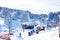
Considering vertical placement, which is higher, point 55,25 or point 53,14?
point 53,14

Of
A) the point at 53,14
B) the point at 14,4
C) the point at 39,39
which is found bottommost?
the point at 39,39

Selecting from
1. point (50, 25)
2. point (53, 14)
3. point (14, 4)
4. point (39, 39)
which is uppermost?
point (14, 4)

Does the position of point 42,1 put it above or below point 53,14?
above

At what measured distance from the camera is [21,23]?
4.33ft

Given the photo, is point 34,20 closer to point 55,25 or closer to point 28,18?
point 28,18

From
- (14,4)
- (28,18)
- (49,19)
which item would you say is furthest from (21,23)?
(49,19)

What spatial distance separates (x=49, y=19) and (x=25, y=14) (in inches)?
11.1

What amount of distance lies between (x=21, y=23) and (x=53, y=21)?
37 cm

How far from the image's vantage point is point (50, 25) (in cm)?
141

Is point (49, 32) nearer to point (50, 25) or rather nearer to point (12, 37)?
point (50, 25)

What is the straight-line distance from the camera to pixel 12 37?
1.28 metres

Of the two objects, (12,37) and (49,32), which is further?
(49,32)

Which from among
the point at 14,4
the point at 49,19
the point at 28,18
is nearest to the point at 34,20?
the point at 28,18

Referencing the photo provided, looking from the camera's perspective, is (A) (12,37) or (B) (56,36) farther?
(B) (56,36)
